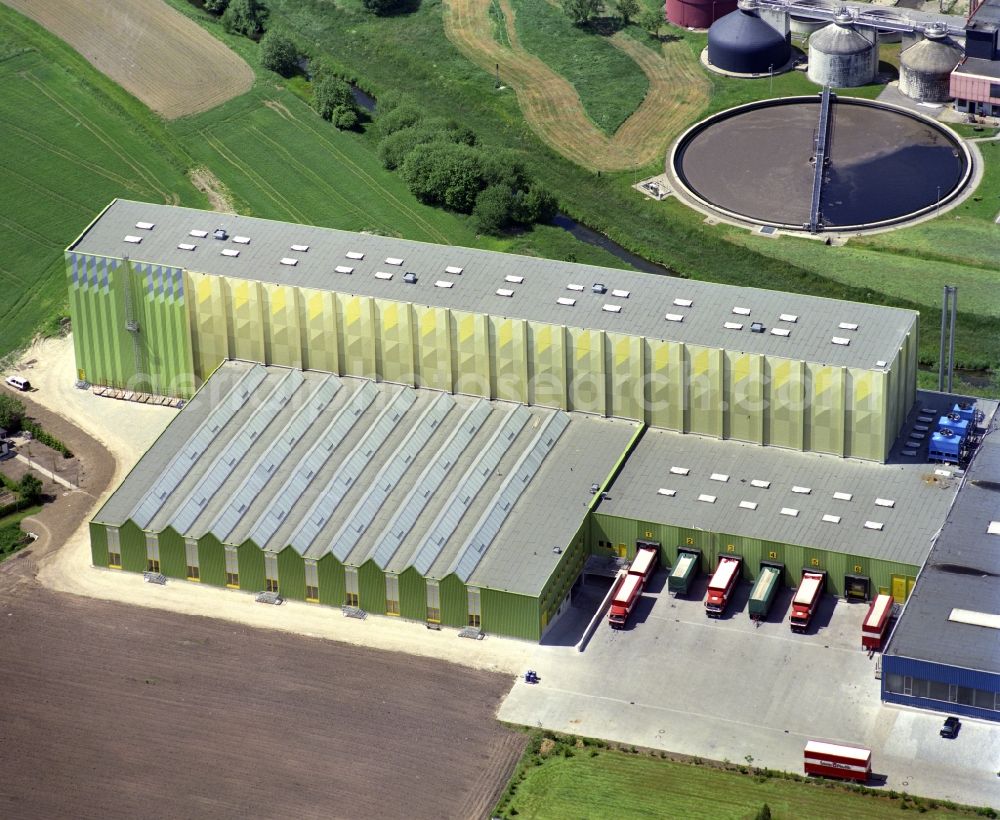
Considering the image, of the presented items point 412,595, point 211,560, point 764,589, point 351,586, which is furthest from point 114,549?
point 764,589

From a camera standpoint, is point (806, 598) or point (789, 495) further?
point (789, 495)

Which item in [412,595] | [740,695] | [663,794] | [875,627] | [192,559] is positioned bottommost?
[740,695]

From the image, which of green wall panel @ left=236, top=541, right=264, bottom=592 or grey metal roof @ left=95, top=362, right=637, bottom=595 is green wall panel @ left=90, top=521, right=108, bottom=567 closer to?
grey metal roof @ left=95, top=362, right=637, bottom=595

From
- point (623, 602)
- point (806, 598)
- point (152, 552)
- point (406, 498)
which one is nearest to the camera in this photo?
point (806, 598)

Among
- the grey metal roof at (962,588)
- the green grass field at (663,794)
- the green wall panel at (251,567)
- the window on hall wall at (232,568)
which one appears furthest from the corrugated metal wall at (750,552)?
the window on hall wall at (232,568)

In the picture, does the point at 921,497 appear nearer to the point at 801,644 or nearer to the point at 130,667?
the point at 801,644

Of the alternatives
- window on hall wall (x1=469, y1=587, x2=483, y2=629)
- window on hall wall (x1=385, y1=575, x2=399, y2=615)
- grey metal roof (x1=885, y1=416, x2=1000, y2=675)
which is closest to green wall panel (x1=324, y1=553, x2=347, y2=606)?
window on hall wall (x1=385, y1=575, x2=399, y2=615)

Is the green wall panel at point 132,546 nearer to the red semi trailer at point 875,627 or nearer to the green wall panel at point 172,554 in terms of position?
the green wall panel at point 172,554

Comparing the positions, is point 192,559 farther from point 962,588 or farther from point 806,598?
point 962,588
